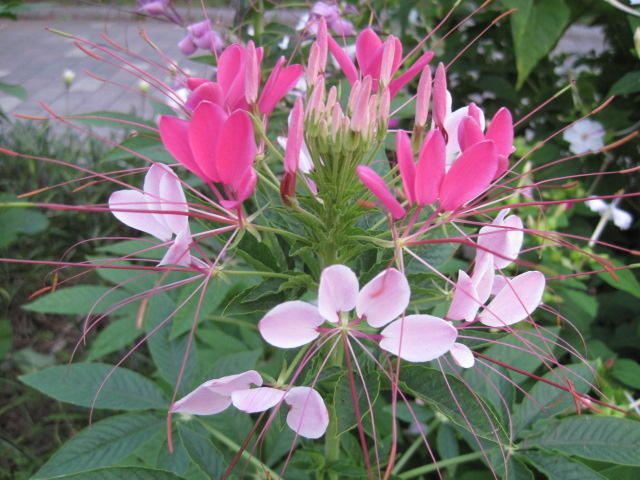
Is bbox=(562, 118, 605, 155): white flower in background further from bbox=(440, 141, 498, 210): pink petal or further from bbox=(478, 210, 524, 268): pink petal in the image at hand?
bbox=(440, 141, 498, 210): pink petal

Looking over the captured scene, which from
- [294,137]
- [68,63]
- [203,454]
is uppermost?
[294,137]

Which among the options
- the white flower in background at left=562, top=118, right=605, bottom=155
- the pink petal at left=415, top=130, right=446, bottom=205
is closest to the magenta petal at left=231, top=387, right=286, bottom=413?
the pink petal at left=415, top=130, right=446, bottom=205

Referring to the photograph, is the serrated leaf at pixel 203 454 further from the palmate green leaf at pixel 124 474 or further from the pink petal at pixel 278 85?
the pink petal at pixel 278 85

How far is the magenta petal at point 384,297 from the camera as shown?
450mm

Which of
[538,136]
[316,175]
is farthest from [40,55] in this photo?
[316,175]

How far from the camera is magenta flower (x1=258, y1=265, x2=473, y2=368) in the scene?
459 mm

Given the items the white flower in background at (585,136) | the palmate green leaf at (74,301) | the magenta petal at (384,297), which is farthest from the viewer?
the white flower in background at (585,136)

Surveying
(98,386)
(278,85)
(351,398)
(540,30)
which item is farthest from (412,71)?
(540,30)

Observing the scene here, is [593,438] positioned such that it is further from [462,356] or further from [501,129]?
[501,129]

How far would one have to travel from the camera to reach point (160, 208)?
546 mm

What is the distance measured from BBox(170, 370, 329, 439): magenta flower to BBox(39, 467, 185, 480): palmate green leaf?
0.14 m

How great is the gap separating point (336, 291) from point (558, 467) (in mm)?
438

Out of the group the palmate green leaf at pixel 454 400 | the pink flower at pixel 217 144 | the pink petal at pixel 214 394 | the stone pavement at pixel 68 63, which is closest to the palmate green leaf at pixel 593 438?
the palmate green leaf at pixel 454 400

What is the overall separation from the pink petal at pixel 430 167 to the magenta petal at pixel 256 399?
0.21m
